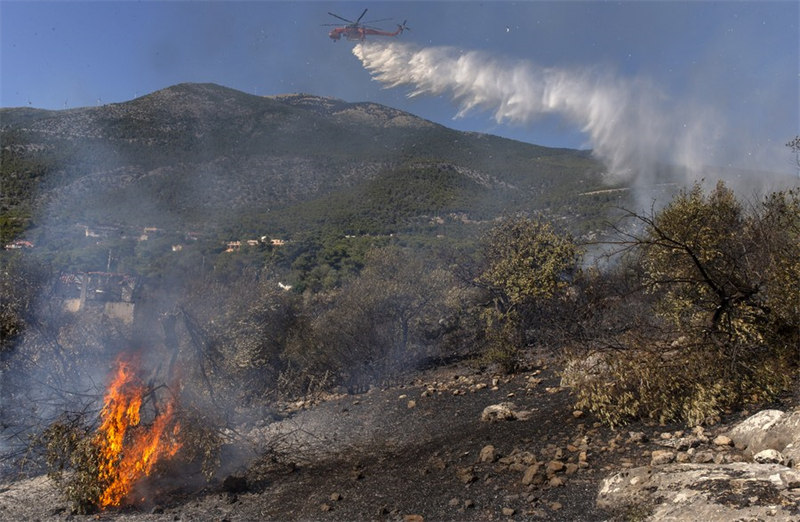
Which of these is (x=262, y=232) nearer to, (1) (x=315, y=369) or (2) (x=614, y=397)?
(1) (x=315, y=369)

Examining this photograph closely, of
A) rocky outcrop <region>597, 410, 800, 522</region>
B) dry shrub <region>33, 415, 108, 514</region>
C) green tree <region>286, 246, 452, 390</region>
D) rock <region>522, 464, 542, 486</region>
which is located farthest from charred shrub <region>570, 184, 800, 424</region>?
green tree <region>286, 246, 452, 390</region>

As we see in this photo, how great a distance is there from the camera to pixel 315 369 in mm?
17125

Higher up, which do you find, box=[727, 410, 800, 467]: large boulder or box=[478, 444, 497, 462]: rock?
box=[727, 410, 800, 467]: large boulder

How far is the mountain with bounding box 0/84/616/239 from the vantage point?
4603 centimetres

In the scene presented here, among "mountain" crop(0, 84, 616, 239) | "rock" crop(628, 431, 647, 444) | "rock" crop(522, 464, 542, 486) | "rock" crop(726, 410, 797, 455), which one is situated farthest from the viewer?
"mountain" crop(0, 84, 616, 239)

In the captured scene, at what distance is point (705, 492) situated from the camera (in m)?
4.75

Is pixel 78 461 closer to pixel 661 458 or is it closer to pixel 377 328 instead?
pixel 661 458

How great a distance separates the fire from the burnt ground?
0.44 meters

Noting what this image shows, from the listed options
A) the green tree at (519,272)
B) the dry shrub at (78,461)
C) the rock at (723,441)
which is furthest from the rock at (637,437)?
the green tree at (519,272)

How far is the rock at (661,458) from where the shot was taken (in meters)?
5.96

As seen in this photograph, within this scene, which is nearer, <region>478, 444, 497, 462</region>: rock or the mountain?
<region>478, 444, 497, 462</region>: rock

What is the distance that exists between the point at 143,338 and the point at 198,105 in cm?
6786

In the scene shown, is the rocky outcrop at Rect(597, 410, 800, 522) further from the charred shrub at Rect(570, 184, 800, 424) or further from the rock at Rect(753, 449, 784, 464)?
the charred shrub at Rect(570, 184, 800, 424)

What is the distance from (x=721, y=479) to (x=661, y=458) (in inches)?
44.0
